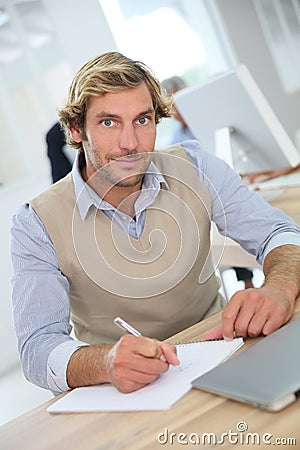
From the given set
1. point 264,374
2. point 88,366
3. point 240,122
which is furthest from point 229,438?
point 240,122

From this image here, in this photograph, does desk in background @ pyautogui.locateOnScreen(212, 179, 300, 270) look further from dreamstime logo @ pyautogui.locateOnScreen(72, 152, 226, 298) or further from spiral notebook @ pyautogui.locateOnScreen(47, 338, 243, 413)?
spiral notebook @ pyautogui.locateOnScreen(47, 338, 243, 413)

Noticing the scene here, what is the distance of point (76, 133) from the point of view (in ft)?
5.49

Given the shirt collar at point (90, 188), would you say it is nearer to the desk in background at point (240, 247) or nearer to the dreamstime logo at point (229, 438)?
the desk in background at point (240, 247)

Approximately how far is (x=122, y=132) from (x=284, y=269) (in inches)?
18.3

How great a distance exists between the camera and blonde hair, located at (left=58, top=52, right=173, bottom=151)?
1523mm

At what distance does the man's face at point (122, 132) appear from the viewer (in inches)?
59.5

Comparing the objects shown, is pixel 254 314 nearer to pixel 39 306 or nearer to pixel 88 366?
pixel 88 366

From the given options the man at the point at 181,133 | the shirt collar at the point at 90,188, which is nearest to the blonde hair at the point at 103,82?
the shirt collar at the point at 90,188

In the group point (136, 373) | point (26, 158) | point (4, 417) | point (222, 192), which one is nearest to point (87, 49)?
point (26, 158)

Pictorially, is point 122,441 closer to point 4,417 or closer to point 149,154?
point 149,154

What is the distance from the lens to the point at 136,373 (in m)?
1.09

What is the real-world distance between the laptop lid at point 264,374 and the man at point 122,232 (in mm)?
231

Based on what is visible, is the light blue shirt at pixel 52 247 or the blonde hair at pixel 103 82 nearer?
the light blue shirt at pixel 52 247

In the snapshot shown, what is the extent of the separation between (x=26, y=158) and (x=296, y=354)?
405 centimetres
